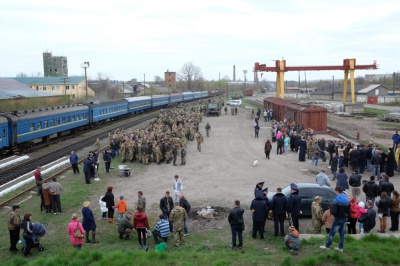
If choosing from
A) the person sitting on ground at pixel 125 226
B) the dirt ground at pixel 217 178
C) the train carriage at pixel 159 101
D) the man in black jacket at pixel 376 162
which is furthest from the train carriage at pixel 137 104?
the person sitting on ground at pixel 125 226

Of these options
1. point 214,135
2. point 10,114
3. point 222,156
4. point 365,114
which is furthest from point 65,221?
point 365,114

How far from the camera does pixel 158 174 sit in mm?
21094

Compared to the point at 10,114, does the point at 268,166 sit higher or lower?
lower

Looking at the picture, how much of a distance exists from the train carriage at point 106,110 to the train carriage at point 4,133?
53.3 ft

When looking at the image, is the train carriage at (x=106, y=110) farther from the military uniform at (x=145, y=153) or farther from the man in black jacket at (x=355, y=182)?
the man in black jacket at (x=355, y=182)

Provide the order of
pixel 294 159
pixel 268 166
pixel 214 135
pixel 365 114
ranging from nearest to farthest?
pixel 268 166 → pixel 294 159 → pixel 214 135 → pixel 365 114

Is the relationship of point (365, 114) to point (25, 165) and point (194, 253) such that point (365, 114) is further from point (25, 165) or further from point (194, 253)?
point (194, 253)

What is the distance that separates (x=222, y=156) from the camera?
26.0 meters

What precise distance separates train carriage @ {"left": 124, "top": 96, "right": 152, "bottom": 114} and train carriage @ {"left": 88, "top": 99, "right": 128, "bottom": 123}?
2.42 m

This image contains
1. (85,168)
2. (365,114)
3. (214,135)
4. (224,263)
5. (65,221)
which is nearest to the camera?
(224,263)

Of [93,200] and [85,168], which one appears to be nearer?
[93,200]

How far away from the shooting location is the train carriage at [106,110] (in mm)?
42584

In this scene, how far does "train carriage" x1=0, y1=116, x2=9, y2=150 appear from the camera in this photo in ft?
81.9

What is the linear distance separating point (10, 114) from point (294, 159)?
62.8 feet
